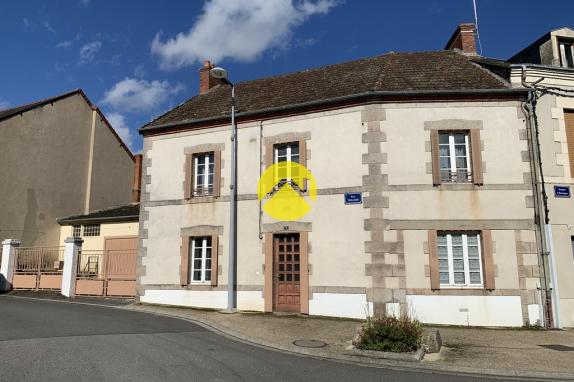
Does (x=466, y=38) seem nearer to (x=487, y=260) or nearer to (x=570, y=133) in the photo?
(x=570, y=133)

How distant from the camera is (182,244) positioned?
14.6 metres

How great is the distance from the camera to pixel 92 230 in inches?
803

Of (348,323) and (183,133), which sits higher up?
(183,133)

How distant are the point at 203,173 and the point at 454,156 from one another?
7.84 m

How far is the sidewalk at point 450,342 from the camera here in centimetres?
725

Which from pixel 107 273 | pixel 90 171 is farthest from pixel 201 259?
pixel 90 171

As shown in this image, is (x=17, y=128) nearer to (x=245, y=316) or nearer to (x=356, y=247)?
(x=245, y=316)

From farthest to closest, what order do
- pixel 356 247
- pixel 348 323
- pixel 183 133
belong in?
pixel 183 133
pixel 356 247
pixel 348 323

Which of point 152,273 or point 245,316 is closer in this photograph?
point 245,316

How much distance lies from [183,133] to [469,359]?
11.3 m

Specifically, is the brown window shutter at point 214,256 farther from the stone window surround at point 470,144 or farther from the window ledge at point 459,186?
the window ledge at point 459,186

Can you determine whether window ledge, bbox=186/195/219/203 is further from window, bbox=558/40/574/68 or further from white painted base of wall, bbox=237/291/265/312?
window, bbox=558/40/574/68

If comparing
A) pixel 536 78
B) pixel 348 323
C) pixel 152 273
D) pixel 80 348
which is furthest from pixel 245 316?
pixel 536 78

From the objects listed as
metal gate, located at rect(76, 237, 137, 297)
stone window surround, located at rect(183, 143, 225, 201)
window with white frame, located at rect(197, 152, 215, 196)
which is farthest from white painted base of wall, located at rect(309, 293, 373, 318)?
metal gate, located at rect(76, 237, 137, 297)
